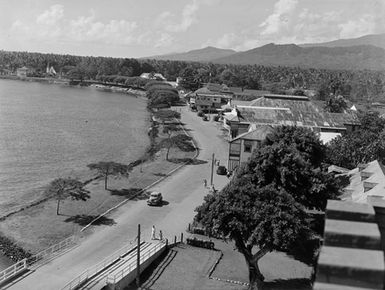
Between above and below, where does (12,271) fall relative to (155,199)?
below

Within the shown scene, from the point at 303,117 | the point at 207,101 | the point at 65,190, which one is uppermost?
the point at 303,117

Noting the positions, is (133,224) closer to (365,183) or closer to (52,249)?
(52,249)

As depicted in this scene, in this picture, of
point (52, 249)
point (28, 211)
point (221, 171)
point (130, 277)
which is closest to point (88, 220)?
point (28, 211)

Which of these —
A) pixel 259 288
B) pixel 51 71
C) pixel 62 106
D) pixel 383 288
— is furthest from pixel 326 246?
pixel 51 71

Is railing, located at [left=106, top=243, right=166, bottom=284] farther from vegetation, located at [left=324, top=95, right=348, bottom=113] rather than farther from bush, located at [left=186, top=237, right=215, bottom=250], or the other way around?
vegetation, located at [left=324, top=95, right=348, bottom=113]

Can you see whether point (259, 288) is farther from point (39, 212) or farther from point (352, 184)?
point (39, 212)
